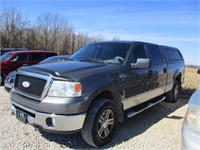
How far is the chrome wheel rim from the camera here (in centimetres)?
386

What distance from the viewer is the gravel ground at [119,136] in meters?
3.95

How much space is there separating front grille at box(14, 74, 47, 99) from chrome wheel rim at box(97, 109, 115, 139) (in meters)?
1.09

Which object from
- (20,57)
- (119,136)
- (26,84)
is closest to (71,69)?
(26,84)

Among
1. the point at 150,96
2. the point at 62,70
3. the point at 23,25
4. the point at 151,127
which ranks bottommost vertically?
the point at 151,127

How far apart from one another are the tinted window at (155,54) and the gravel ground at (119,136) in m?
1.47

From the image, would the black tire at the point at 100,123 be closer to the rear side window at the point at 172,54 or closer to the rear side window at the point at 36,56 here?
Result: the rear side window at the point at 172,54

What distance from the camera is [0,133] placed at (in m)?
4.31

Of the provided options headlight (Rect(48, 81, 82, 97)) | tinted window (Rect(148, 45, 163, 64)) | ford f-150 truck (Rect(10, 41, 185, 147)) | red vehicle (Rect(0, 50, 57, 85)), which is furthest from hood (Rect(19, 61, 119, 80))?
red vehicle (Rect(0, 50, 57, 85))

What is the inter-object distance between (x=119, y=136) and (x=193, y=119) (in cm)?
196

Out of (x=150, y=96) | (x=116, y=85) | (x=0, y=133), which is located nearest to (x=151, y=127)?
(x=150, y=96)

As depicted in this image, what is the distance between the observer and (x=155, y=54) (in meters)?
6.08

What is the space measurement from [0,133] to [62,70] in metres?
1.78

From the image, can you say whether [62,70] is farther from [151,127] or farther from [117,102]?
[151,127]

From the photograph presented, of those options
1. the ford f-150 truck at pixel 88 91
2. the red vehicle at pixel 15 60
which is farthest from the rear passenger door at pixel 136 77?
the red vehicle at pixel 15 60
